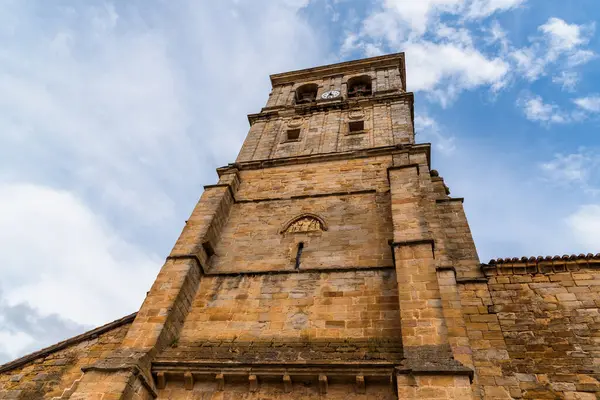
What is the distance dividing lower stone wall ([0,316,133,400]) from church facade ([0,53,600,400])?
2 cm

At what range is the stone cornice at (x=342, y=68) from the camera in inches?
751

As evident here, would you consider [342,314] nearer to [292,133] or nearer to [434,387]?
[434,387]

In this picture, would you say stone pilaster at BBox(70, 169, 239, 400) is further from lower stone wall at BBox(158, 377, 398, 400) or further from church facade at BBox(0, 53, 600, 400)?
lower stone wall at BBox(158, 377, 398, 400)

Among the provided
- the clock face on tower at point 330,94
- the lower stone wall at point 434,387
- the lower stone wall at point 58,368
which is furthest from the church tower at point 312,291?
the clock face on tower at point 330,94

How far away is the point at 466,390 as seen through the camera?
17.3 feet

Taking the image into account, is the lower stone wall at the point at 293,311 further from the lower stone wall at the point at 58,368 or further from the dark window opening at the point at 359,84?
the dark window opening at the point at 359,84

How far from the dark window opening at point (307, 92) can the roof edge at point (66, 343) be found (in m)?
13.2

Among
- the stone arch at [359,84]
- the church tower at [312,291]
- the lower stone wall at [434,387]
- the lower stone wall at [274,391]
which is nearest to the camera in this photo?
the lower stone wall at [434,387]

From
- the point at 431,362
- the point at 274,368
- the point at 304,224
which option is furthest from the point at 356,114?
the point at 431,362

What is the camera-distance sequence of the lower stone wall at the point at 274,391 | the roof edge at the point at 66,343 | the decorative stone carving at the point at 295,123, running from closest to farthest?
the lower stone wall at the point at 274,391, the roof edge at the point at 66,343, the decorative stone carving at the point at 295,123

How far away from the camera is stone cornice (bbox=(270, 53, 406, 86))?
19.1 meters

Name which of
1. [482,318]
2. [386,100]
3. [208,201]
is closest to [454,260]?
[482,318]

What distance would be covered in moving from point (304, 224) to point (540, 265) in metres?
5.15

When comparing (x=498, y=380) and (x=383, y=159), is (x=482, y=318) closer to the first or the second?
(x=498, y=380)
